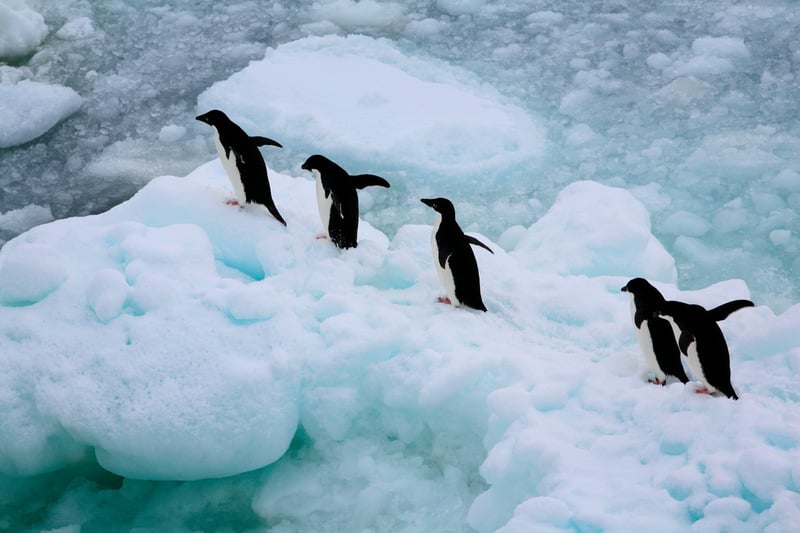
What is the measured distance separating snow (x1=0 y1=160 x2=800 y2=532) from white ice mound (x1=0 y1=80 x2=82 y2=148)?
2193mm

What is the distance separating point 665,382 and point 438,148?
2.43 metres

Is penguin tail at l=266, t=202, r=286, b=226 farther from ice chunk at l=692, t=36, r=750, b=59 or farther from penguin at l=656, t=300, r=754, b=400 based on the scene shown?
ice chunk at l=692, t=36, r=750, b=59

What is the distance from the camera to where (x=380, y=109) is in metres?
5.05

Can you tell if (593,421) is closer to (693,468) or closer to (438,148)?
(693,468)

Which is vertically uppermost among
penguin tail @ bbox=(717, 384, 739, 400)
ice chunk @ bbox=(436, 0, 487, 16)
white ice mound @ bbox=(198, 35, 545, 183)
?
penguin tail @ bbox=(717, 384, 739, 400)

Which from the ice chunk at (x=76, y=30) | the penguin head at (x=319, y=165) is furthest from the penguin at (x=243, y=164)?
the ice chunk at (x=76, y=30)

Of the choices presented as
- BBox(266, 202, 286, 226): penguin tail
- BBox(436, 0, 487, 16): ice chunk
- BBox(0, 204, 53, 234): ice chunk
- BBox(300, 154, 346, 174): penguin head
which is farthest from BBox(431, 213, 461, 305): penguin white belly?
BBox(436, 0, 487, 16): ice chunk

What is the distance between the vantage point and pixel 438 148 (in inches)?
187

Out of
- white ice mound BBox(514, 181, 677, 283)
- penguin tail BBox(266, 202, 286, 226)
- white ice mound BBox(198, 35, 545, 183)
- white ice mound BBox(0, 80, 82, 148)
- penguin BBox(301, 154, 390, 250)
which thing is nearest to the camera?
penguin BBox(301, 154, 390, 250)

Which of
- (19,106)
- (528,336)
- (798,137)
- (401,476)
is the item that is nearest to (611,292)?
(528,336)

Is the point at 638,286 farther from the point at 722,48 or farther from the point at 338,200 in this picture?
the point at 722,48

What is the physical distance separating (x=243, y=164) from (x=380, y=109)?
1958 millimetres

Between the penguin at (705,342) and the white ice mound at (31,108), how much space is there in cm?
392

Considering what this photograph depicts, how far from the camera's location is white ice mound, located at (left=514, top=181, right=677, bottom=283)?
12.3 ft
